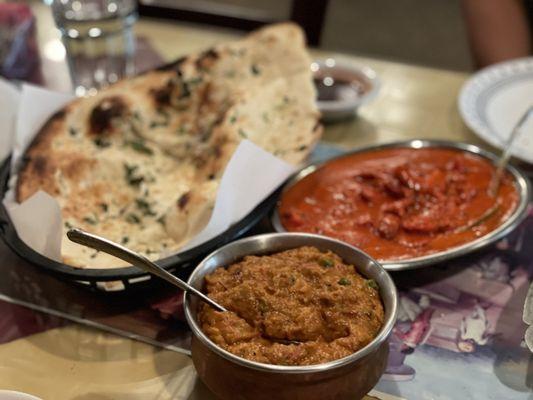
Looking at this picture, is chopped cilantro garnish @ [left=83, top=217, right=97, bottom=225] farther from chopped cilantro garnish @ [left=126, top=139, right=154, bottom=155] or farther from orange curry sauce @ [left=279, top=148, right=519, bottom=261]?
orange curry sauce @ [left=279, top=148, right=519, bottom=261]

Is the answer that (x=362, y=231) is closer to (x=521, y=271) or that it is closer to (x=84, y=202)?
(x=521, y=271)

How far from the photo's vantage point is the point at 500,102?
2.17 metres

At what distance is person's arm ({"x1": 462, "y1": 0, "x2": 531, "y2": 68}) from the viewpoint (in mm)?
2701

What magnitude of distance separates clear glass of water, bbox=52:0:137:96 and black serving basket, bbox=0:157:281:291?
3.18 feet

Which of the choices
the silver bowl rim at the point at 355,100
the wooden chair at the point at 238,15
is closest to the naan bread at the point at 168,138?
the silver bowl rim at the point at 355,100

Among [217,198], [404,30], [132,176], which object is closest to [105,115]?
[132,176]

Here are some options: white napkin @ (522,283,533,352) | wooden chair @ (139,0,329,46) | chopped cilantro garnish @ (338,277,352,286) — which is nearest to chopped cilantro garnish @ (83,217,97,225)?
chopped cilantro garnish @ (338,277,352,286)

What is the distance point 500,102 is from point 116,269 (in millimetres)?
1473

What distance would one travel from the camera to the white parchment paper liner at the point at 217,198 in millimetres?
1353


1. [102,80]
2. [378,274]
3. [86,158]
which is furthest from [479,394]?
[102,80]

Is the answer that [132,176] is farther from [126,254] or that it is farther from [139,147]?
[126,254]

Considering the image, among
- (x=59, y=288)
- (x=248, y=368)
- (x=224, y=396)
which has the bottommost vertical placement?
(x=59, y=288)

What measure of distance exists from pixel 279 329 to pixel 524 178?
89 centimetres

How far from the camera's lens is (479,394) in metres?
1.20
